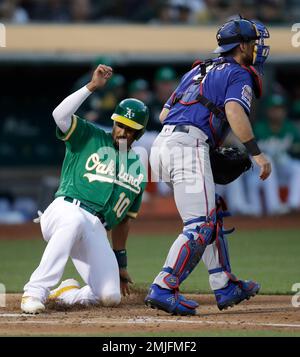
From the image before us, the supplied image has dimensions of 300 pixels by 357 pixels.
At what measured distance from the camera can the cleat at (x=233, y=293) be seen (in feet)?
21.0

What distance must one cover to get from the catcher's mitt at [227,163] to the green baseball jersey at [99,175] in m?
0.54

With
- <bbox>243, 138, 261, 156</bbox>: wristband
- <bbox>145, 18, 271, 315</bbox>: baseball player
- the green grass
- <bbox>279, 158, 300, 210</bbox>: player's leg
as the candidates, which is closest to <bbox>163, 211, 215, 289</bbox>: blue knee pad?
<bbox>145, 18, 271, 315</bbox>: baseball player

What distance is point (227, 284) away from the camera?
6414mm

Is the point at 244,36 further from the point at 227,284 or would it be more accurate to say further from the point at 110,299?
the point at 110,299

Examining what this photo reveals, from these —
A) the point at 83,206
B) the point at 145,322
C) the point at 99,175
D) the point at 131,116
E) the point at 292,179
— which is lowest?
the point at 145,322

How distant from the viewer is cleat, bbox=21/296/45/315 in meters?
6.07

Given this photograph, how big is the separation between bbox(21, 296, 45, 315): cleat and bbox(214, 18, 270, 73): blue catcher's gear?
6.81 ft

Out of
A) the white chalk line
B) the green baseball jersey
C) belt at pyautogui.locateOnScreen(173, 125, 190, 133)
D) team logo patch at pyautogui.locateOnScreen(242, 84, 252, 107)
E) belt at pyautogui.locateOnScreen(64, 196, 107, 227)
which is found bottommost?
the white chalk line

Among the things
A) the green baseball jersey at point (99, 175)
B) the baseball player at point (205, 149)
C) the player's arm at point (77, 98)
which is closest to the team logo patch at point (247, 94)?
the baseball player at point (205, 149)

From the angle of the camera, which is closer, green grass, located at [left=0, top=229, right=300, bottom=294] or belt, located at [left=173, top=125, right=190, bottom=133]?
belt, located at [left=173, top=125, right=190, bottom=133]

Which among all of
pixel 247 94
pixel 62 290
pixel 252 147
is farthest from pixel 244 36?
pixel 62 290

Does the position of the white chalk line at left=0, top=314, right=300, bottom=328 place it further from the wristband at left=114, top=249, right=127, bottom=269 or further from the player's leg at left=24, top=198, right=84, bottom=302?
the wristband at left=114, top=249, right=127, bottom=269

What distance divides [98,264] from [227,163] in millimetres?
1110
